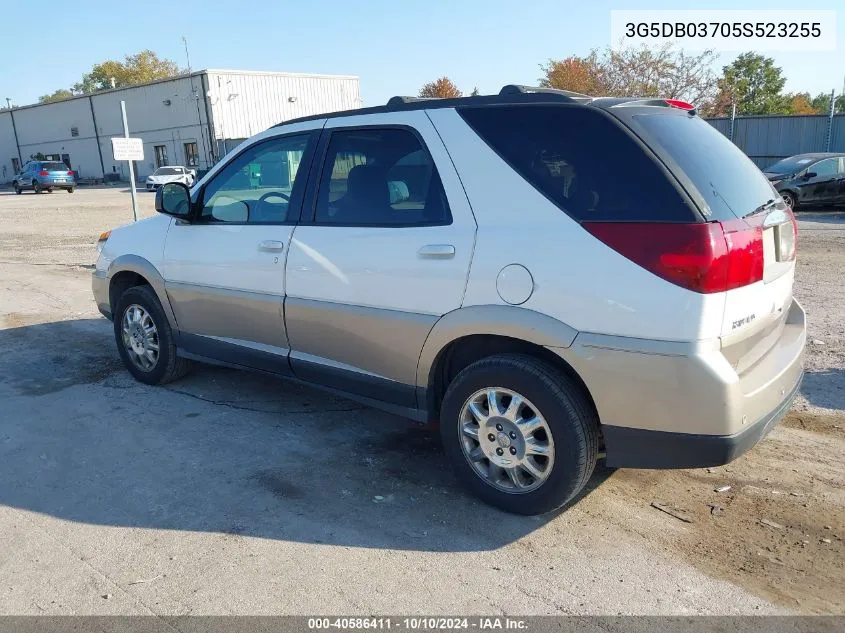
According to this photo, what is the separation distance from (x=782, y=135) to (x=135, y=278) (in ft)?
91.0

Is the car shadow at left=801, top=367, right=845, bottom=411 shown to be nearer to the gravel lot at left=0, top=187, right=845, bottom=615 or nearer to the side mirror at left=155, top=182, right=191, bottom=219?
the gravel lot at left=0, top=187, right=845, bottom=615

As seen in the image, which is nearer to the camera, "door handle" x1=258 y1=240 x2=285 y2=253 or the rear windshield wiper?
the rear windshield wiper

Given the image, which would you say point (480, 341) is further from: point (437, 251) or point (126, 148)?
point (126, 148)

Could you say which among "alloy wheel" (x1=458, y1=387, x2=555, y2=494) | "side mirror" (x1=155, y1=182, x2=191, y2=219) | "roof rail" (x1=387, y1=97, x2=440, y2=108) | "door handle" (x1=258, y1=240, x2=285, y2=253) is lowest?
"alloy wheel" (x1=458, y1=387, x2=555, y2=494)

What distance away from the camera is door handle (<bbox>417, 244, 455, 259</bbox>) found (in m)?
3.46

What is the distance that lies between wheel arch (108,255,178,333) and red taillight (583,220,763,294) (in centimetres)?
348

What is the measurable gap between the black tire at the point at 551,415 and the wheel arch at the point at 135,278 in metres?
2.73

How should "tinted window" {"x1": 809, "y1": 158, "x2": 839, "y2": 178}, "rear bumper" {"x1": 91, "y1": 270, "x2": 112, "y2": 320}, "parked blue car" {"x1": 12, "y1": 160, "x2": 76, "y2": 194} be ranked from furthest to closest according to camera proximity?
1. "parked blue car" {"x1": 12, "y1": 160, "x2": 76, "y2": 194}
2. "tinted window" {"x1": 809, "y1": 158, "x2": 839, "y2": 178}
3. "rear bumper" {"x1": 91, "y1": 270, "x2": 112, "y2": 320}

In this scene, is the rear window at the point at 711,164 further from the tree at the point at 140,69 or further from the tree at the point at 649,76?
the tree at the point at 140,69

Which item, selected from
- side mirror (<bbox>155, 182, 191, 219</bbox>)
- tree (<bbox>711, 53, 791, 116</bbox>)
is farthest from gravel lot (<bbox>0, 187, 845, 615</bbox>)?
tree (<bbox>711, 53, 791, 116</bbox>)

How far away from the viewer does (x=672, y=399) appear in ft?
9.57

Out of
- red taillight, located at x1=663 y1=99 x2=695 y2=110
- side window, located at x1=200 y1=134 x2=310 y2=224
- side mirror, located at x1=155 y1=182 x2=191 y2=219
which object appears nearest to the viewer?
red taillight, located at x1=663 y1=99 x2=695 y2=110

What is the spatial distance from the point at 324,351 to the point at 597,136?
2.02 metres

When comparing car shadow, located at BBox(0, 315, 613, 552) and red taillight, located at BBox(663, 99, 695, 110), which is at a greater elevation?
red taillight, located at BBox(663, 99, 695, 110)
